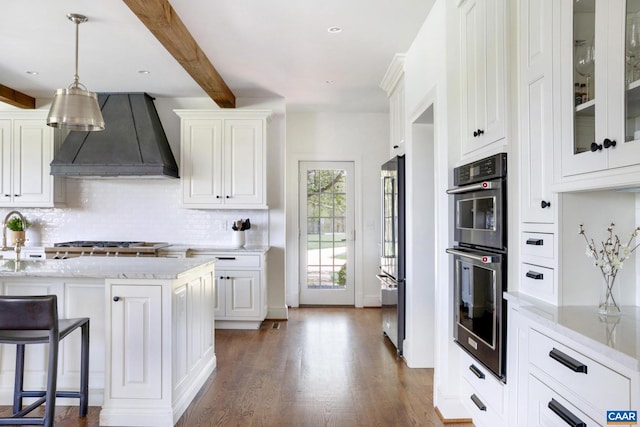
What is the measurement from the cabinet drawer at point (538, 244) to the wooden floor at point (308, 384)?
4.49 feet

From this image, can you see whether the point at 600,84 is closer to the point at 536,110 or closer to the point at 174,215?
the point at 536,110

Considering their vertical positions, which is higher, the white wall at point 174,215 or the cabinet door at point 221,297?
the white wall at point 174,215

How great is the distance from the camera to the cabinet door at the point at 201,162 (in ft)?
15.8

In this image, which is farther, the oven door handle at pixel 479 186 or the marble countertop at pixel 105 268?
the marble countertop at pixel 105 268

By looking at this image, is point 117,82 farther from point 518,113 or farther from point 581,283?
point 581,283

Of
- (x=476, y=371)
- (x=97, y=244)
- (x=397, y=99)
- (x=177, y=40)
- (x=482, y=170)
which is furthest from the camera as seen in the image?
(x=97, y=244)

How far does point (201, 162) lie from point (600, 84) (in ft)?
13.8

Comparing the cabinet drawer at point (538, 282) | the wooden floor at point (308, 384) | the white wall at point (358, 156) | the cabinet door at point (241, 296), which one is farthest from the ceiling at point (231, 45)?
the wooden floor at point (308, 384)

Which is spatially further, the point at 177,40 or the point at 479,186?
the point at 177,40

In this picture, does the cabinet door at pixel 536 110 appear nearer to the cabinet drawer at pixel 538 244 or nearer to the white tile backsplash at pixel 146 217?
the cabinet drawer at pixel 538 244

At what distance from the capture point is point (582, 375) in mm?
1231

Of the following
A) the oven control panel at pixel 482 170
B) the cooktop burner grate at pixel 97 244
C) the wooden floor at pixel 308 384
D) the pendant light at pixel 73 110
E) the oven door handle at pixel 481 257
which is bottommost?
the wooden floor at pixel 308 384

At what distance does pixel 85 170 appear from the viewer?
15.1ft

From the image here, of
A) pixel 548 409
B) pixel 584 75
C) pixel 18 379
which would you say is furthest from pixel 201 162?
pixel 548 409
